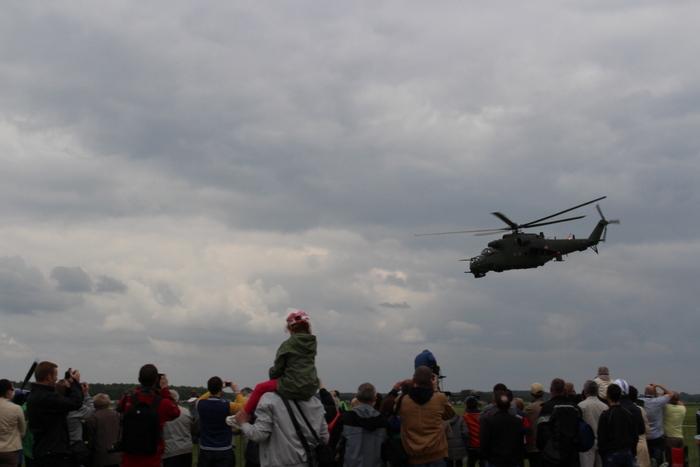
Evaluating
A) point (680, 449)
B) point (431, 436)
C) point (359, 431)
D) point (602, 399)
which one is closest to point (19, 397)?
point (359, 431)

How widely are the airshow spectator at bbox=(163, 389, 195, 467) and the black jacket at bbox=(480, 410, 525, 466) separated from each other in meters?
3.96

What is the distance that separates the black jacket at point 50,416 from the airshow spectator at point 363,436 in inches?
119

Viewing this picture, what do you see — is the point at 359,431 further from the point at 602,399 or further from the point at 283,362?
the point at 602,399

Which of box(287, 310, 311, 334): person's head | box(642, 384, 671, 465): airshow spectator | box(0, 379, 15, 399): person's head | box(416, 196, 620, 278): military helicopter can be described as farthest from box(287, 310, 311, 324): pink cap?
box(416, 196, 620, 278): military helicopter

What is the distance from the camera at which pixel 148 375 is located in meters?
8.73

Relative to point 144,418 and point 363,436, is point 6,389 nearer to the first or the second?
point 144,418

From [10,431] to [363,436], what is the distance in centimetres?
395

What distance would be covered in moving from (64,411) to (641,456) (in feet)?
29.0

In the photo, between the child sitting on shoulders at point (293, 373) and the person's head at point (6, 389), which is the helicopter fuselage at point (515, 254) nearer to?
the person's head at point (6, 389)

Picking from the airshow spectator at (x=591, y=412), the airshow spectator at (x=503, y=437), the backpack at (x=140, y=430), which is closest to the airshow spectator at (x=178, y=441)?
the backpack at (x=140, y=430)

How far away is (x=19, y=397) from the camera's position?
11227mm

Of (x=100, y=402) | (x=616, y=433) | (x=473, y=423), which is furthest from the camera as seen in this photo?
(x=473, y=423)

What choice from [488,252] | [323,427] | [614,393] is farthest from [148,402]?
[488,252]

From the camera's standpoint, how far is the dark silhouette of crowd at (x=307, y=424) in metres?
7.27
